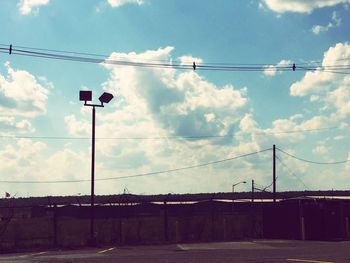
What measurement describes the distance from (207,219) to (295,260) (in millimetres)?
18832

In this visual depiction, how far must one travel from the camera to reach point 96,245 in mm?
26688

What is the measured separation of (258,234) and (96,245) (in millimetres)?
11621

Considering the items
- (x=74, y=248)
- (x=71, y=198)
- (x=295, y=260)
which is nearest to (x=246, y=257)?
(x=295, y=260)

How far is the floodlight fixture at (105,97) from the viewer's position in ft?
90.9

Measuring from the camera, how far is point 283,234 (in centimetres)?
3195

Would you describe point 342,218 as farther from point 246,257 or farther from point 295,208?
point 246,257

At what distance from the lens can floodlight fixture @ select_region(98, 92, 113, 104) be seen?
1091 inches

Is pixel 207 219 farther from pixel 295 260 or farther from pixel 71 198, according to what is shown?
pixel 71 198

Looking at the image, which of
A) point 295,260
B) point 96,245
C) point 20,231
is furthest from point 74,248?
point 295,260

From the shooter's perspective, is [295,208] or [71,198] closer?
[295,208]

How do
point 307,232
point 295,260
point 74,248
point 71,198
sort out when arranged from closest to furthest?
1. point 295,260
2. point 74,248
3. point 307,232
4. point 71,198

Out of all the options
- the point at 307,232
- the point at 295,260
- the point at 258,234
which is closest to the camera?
the point at 295,260

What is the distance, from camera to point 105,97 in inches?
1093

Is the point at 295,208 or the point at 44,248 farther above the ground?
the point at 295,208
